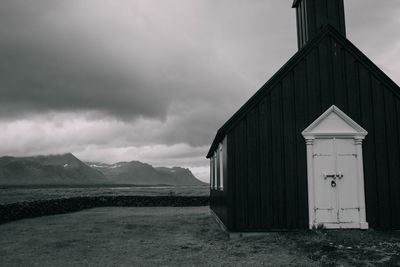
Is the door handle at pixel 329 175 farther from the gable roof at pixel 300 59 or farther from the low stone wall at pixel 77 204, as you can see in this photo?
the low stone wall at pixel 77 204

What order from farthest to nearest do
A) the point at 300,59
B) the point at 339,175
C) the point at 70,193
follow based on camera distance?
the point at 70,193 < the point at 300,59 < the point at 339,175

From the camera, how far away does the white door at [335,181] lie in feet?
41.2

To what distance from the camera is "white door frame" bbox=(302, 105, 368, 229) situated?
12555 millimetres

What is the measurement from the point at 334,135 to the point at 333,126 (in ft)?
0.99

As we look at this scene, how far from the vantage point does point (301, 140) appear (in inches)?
507

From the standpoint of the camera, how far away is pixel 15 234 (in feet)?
52.7

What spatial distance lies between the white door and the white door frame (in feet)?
0.35

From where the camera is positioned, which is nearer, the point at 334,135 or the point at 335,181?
the point at 335,181

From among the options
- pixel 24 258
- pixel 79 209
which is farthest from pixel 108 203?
pixel 24 258

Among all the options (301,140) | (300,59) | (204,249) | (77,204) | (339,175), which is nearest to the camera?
(204,249)

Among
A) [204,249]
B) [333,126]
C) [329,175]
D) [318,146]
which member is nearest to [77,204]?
[204,249]

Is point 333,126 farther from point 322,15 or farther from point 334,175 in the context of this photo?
point 322,15

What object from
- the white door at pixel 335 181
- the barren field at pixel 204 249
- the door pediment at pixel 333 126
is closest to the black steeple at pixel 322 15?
the door pediment at pixel 333 126

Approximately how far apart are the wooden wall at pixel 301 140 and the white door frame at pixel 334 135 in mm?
184
